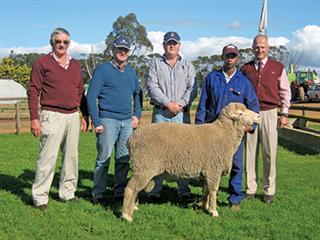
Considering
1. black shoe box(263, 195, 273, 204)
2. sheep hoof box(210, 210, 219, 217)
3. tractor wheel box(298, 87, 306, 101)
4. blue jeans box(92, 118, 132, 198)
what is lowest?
tractor wheel box(298, 87, 306, 101)

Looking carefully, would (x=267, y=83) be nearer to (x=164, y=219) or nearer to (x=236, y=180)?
(x=236, y=180)

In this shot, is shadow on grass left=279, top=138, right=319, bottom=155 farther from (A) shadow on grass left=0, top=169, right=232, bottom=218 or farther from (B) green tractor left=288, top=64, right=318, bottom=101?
(B) green tractor left=288, top=64, right=318, bottom=101

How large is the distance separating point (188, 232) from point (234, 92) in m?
2.05

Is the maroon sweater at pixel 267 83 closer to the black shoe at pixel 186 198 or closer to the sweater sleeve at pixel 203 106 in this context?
the sweater sleeve at pixel 203 106

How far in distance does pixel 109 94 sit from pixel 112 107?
0.19m

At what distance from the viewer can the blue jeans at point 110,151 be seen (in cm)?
625

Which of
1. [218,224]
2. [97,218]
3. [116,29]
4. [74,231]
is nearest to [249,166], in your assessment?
[218,224]

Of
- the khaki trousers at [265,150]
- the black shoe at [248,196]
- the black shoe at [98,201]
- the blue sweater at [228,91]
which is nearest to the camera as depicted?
the blue sweater at [228,91]

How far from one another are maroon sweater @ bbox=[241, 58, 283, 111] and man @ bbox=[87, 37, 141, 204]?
1.76 m

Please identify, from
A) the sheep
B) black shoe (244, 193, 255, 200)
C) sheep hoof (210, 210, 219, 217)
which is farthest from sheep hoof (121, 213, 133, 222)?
black shoe (244, 193, 255, 200)

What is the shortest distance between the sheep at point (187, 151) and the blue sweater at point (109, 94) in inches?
23.8

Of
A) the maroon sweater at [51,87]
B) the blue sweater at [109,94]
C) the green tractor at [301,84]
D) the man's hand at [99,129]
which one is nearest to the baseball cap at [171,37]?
the blue sweater at [109,94]

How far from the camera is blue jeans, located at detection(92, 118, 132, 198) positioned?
246 inches

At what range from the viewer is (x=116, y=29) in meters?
65.4
